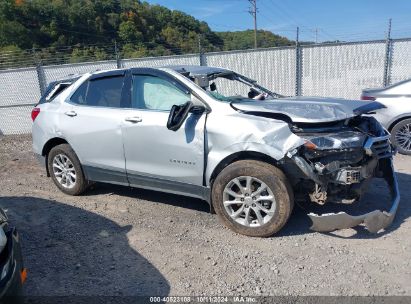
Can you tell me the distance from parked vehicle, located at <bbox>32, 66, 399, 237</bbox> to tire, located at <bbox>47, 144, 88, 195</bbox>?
146 millimetres

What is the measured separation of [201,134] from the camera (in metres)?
4.39

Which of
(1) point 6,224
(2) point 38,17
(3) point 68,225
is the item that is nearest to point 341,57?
(3) point 68,225

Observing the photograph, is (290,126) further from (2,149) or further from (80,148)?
(2,149)

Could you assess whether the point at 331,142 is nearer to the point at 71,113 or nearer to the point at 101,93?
the point at 101,93

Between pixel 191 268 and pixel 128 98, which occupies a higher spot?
pixel 128 98

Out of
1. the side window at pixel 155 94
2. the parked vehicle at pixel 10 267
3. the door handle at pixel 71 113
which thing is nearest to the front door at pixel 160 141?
the side window at pixel 155 94

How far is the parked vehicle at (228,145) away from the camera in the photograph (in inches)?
159

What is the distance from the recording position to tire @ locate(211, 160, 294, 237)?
4051 millimetres

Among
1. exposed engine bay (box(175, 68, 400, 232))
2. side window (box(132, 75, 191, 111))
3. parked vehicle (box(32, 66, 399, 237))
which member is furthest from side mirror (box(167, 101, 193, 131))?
exposed engine bay (box(175, 68, 400, 232))

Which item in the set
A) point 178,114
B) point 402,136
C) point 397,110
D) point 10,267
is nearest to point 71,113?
point 178,114

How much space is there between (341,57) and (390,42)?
4.69 ft

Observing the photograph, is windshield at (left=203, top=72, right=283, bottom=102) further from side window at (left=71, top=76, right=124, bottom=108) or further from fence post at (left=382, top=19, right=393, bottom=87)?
fence post at (left=382, top=19, right=393, bottom=87)

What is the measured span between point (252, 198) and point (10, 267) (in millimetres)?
2313

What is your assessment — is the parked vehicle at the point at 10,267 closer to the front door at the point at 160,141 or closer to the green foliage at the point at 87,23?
the front door at the point at 160,141
